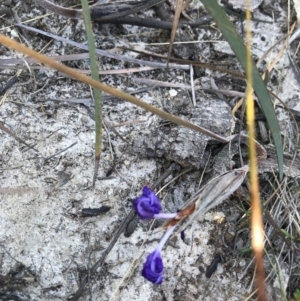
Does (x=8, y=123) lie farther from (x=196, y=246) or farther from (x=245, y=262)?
(x=245, y=262)

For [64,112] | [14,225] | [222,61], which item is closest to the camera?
[14,225]

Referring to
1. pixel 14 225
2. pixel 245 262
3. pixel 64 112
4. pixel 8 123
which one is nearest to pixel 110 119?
pixel 64 112

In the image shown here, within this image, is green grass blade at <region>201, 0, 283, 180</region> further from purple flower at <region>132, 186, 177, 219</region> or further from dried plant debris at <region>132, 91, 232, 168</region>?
purple flower at <region>132, 186, 177, 219</region>

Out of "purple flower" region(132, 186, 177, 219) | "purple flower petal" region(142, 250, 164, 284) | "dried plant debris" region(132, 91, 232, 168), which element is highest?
"dried plant debris" region(132, 91, 232, 168)

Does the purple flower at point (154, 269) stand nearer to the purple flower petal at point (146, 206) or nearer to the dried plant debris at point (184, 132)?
the purple flower petal at point (146, 206)

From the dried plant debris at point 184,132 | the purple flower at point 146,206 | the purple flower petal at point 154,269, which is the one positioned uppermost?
the dried plant debris at point 184,132

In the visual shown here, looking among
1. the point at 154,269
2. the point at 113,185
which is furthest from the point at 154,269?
the point at 113,185

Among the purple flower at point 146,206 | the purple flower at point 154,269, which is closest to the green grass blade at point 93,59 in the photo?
the purple flower at point 146,206

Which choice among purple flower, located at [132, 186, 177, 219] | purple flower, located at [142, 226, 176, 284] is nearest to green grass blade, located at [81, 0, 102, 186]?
purple flower, located at [132, 186, 177, 219]
